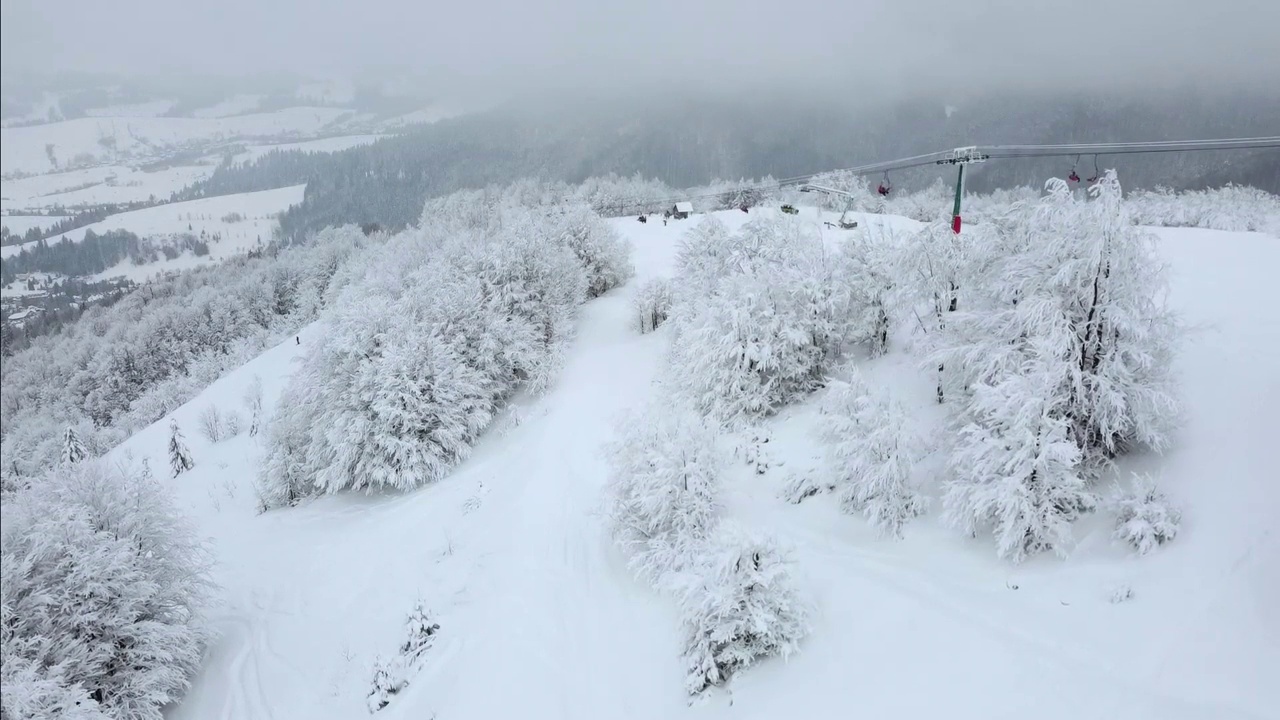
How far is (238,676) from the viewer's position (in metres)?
16.0

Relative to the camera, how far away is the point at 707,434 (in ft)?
59.0

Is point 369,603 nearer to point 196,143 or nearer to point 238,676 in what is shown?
point 238,676

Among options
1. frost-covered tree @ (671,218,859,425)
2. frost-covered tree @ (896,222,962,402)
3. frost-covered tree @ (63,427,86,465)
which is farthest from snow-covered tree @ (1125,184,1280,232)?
frost-covered tree @ (63,427,86,465)

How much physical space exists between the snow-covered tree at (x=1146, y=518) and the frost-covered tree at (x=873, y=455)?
404 centimetres

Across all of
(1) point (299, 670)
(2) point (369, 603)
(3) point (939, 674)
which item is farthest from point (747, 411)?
(1) point (299, 670)

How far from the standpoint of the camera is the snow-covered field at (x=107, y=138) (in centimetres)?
588

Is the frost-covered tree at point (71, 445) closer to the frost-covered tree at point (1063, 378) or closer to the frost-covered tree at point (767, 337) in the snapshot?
the frost-covered tree at point (1063, 378)

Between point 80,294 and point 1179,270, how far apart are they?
30329 millimetres

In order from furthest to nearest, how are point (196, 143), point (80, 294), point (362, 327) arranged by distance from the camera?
point (362, 327) → point (196, 143) → point (80, 294)

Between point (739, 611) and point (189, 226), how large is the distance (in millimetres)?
13794

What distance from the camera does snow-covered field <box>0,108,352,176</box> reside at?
19.3 feet

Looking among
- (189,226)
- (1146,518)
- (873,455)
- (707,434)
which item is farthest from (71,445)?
(1146,518)

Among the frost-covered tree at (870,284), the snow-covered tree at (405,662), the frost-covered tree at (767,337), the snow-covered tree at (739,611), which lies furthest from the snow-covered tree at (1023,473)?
the snow-covered tree at (405,662)

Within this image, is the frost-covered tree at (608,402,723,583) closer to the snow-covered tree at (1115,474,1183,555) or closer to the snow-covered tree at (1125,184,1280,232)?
the snow-covered tree at (1115,474,1183,555)
